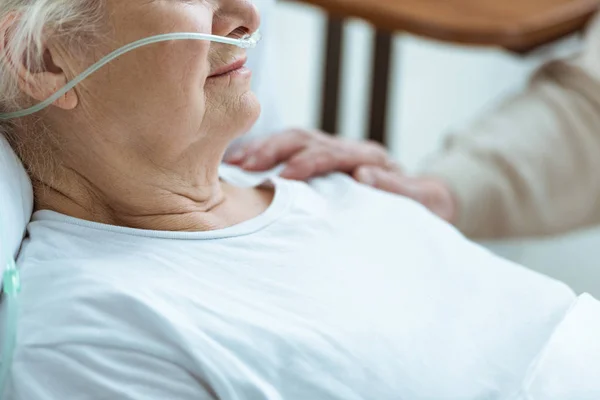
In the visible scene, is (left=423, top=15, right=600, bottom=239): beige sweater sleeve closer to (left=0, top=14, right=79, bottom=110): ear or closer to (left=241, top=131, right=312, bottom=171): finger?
(left=241, top=131, right=312, bottom=171): finger

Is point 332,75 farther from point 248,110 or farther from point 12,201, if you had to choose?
point 12,201

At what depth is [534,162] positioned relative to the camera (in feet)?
5.67

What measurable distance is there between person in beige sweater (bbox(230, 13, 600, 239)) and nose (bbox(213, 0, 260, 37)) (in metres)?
0.66

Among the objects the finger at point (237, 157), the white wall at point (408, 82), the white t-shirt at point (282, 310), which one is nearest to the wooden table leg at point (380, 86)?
the white wall at point (408, 82)

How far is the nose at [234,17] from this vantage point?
99cm

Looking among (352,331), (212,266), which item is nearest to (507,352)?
(352,331)

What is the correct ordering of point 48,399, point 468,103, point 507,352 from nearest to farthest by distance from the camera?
point 48,399 → point 507,352 → point 468,103

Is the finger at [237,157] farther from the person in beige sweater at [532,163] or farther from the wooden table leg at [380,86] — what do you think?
the wooden table leg at [380,86]

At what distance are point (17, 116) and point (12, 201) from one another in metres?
0.10

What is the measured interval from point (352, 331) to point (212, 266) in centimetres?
16

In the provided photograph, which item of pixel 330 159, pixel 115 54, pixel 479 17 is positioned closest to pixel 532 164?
pixel 479 17

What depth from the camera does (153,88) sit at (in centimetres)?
94

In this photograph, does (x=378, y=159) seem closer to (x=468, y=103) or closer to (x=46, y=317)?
(x=46, y=317)

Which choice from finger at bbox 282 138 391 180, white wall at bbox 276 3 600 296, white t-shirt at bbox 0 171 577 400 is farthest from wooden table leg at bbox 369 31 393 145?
white t-shirt at bbox 0 171 577 400
